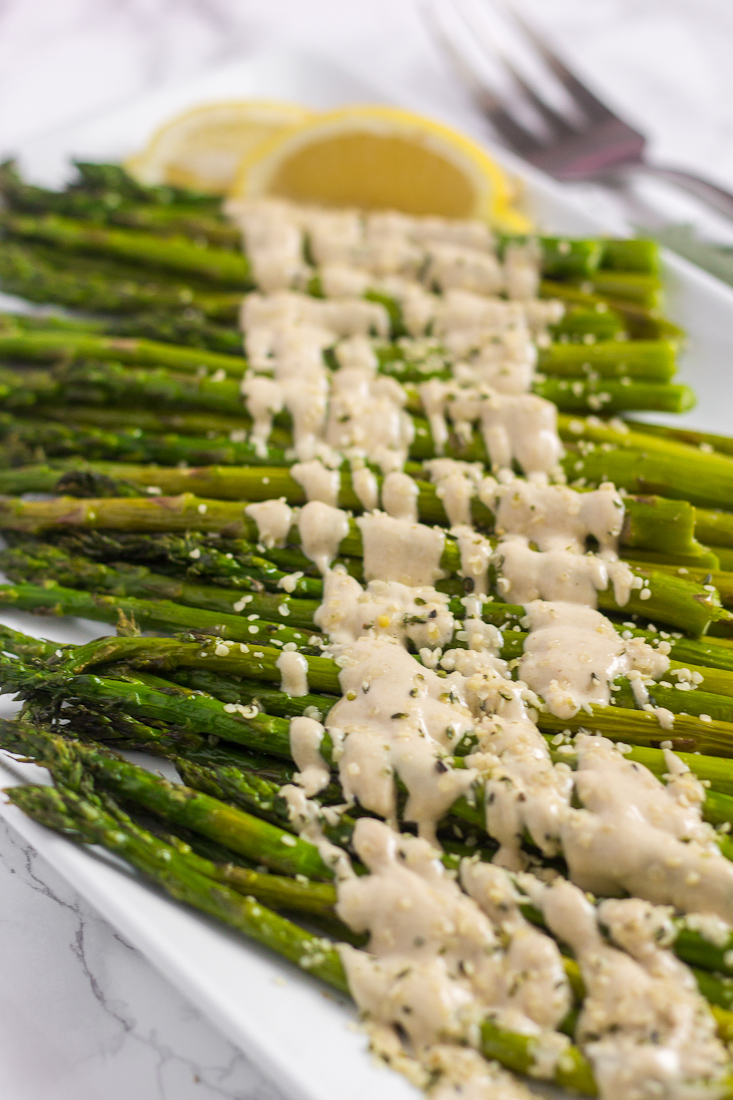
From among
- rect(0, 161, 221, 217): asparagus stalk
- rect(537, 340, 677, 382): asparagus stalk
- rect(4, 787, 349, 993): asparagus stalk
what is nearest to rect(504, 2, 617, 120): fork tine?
rect(537, 340, 677, 382): asparagus stalk

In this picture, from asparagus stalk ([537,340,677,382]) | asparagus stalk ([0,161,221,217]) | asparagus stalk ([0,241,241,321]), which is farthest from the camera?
asparagus stalk ([0,161,221,217])

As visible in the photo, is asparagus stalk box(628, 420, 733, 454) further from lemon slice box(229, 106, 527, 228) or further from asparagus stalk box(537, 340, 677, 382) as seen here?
lemon slice box(229, 106, 527, 228)

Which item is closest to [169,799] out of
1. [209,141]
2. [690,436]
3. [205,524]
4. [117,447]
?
[205,524]

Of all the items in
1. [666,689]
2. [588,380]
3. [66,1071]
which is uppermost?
[588,380]

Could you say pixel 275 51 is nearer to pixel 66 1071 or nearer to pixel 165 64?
pixel 165 64

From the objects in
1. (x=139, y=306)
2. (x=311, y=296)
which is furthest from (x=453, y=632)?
(x=139, y=306)

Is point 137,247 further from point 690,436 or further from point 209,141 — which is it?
point 690,436

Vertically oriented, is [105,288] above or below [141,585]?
above
